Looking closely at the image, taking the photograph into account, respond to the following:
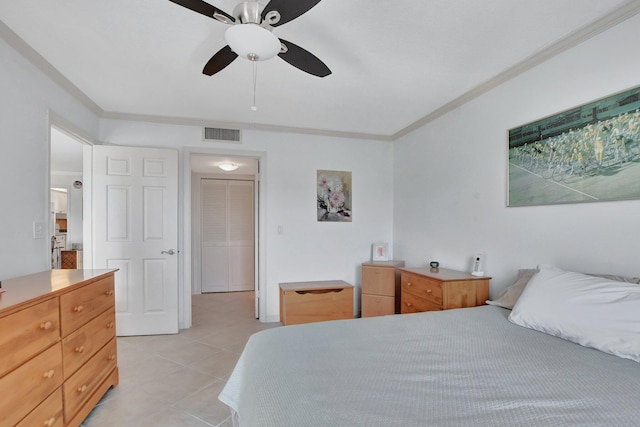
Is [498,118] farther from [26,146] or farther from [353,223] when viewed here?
[26,146]

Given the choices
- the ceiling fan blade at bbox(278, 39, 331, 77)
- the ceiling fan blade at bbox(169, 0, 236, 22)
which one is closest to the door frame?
the ceiling fan blade at bbox(278, 39, 331, 77)

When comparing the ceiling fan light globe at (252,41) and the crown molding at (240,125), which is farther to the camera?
the crown molding at (240,125)

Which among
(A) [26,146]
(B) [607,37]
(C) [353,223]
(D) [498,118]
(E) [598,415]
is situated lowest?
(E) [598,415]

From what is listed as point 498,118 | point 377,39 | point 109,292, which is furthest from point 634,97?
point 109,292

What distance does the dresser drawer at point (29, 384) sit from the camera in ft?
4.06

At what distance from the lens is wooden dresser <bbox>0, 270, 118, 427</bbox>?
4.20 feet

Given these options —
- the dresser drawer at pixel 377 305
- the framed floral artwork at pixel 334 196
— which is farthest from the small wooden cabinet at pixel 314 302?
the framed floral artwork at pixel 334 196

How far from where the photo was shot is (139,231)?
11.3 ft

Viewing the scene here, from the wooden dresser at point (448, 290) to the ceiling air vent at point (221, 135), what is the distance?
8.68ft

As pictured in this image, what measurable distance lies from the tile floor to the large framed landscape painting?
265 cm

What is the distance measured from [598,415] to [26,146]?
3275 mm

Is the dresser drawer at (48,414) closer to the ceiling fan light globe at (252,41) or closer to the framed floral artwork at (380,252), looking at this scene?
the ceiling fan light globe at (252,41)

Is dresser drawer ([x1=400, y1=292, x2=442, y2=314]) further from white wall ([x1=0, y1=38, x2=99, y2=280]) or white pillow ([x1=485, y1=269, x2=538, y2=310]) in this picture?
white wall ([x1=0, y1=38, x2=99, y2=280])

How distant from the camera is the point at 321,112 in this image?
135 inches
